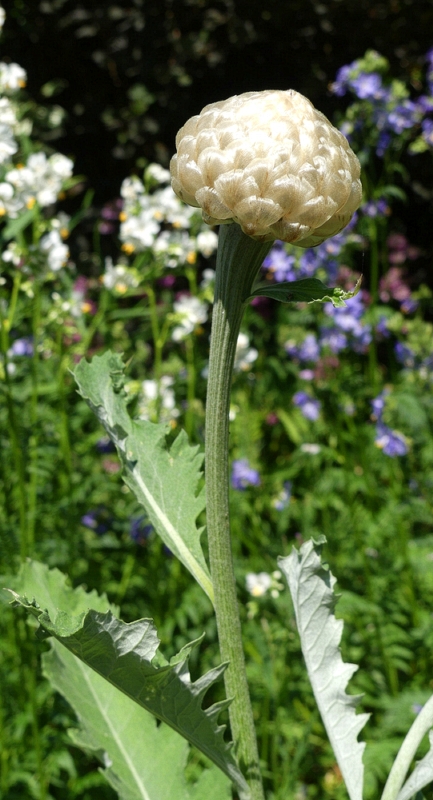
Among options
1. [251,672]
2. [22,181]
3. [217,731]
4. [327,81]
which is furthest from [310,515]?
[327,81]

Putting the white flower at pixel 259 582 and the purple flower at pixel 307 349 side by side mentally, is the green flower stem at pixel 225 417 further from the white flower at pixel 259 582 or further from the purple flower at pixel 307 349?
the purple flower at pixel 307 349

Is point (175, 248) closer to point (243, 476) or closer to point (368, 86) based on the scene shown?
point (243, 476)

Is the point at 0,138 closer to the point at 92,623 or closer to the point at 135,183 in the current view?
the point at 135,183

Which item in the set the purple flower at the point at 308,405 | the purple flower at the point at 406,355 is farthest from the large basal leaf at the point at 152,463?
the purple flower at the point at 308,405

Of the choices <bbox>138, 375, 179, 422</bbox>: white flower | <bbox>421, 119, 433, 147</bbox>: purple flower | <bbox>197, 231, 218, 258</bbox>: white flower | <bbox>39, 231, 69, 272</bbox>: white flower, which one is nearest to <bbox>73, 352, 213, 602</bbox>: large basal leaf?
<bbox>39, 231, 69, 272</bbox>: white flower

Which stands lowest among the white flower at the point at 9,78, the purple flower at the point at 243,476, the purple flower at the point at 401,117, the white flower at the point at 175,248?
the purple flower at the point at 243,476

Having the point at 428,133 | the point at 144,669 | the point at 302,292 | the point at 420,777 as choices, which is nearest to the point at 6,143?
the point at 302,292
